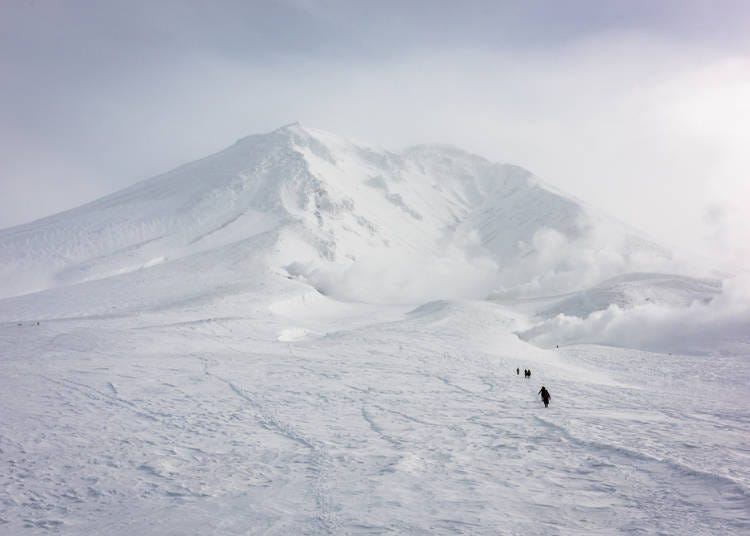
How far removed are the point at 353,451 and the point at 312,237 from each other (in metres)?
113

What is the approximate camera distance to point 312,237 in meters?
Result: 126

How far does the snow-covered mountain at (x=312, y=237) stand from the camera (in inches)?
4210

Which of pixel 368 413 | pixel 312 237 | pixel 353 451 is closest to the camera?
pixel 353 451

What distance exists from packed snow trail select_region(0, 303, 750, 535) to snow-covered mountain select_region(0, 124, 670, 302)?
74.1m

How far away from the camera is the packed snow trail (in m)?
10.2

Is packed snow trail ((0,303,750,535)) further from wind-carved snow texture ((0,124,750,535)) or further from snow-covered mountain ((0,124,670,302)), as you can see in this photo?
snow-covered mountain ((0,124,670,302))

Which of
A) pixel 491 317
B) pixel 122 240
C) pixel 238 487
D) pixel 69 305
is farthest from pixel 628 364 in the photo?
pixel 122 240

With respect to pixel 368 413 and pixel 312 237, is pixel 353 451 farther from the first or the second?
pixel 312 237

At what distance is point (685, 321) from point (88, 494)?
58.0m

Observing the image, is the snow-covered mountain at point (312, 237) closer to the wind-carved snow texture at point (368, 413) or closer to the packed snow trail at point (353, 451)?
the wind-carved snow texture at point (368, 413)

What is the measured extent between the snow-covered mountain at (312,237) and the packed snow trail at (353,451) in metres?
74.1

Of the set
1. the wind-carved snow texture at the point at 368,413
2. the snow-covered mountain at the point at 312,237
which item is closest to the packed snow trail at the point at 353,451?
the wind-carved snow texture at the point at 368,413

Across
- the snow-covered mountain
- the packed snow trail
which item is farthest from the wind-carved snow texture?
the snow-covered mountain

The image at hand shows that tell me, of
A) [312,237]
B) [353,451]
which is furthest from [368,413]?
[312,237]
